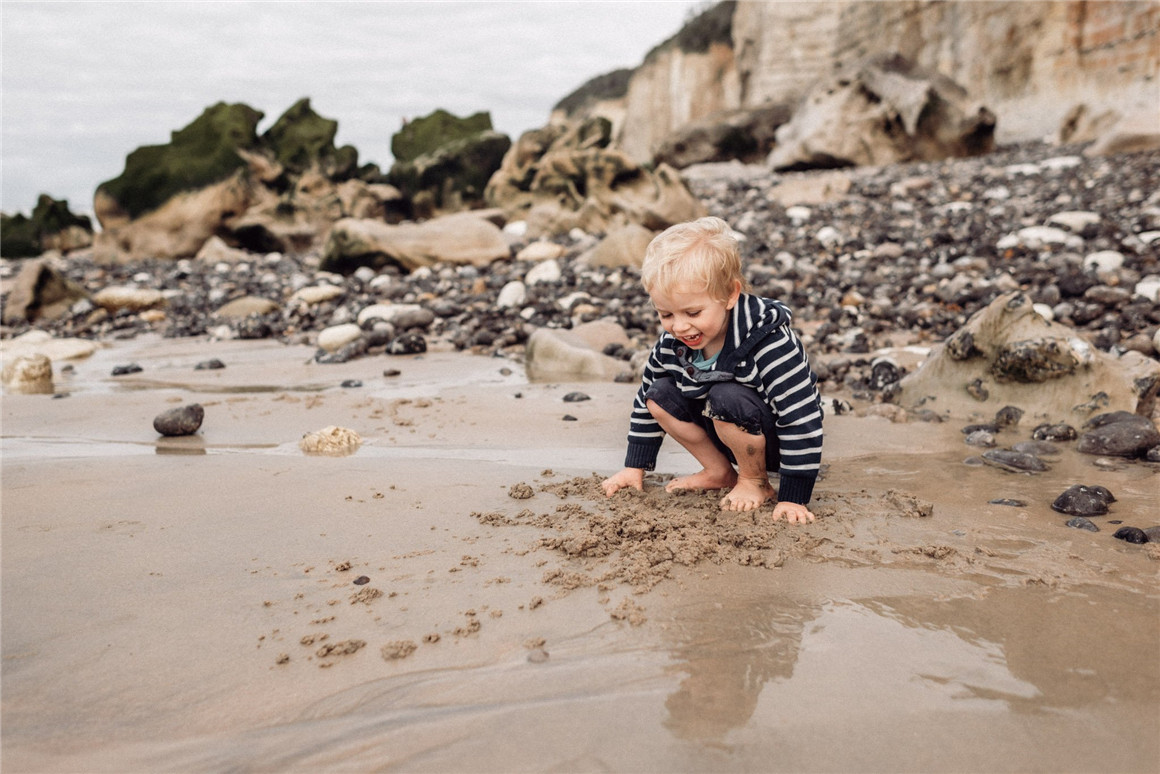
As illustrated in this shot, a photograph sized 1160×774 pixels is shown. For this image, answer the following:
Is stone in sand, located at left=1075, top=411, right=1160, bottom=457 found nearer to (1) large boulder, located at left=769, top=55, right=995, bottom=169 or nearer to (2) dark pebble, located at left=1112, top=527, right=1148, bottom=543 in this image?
(2) dark pebble, located at left=1112, top=527, right=1148, bottom=543

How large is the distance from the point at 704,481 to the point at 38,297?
11.0 meters

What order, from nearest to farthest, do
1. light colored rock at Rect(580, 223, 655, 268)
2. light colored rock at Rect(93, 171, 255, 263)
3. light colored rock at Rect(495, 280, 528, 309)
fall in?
light colored rock at Rect(495, 280, 528, 309) → light colored rock at Rect(580, 223, 655, 268) → light colored rock at Rect(93, 171, 255, 263)

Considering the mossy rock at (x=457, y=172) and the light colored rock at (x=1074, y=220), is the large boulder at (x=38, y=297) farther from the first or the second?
the light colored rock at (x=1074, y=220)

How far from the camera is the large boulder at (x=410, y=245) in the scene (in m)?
10.8

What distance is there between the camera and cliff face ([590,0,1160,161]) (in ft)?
58.6

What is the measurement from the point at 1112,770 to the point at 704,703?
68 cm

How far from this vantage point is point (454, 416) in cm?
432

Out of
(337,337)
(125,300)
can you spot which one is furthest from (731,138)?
(337,337)

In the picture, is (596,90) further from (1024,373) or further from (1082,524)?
(1082,524)

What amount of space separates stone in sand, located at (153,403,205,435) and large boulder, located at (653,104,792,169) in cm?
2150

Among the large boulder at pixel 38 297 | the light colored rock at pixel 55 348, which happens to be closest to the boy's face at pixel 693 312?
the light colored rock at pixel 55 348

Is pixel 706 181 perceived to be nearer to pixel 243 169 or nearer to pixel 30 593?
pixel 243 169

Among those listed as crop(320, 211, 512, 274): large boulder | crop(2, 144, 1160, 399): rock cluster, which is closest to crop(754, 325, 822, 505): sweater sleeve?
crop(2, 144, 1160, 399): rock cluster

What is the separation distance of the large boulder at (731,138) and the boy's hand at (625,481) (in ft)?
72.3
